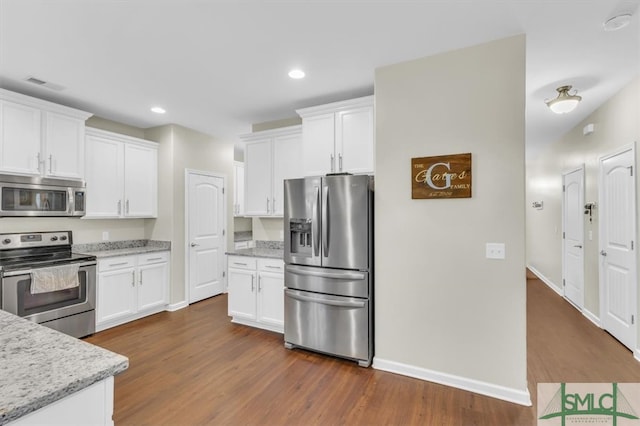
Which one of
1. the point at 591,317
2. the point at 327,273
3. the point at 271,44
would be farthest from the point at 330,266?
the point at 591,317

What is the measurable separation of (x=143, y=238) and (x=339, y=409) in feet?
12.9

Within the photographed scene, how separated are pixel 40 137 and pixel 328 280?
3.47 m

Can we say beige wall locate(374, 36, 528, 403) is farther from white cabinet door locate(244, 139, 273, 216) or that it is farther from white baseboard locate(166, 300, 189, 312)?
white baseboard locate(166, 300, 189, 312)

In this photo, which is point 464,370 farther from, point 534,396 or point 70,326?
point 70,326

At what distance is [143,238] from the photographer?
477 centimetres

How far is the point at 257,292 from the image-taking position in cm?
374

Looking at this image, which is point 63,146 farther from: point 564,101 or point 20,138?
point 564,101

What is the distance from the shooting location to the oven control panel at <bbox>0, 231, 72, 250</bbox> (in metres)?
3.30

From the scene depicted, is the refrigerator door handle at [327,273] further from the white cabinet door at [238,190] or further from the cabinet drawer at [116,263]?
the white cabinet door at [238,190]

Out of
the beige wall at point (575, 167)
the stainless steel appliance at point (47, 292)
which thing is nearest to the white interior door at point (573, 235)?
the beige wall at point (575, 167)

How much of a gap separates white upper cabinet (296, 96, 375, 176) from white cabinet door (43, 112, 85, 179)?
2668 mm

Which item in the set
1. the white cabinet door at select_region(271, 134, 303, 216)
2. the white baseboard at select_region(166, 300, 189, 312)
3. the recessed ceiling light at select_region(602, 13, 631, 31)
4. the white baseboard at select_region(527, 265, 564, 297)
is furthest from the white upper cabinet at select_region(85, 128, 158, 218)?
the white baseboard at select_region(527, 265, 564, 297)

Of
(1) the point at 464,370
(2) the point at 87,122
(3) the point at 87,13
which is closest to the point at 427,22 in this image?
(3) the point at 87,13

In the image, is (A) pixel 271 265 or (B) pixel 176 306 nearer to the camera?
(A) pixel 271 265
